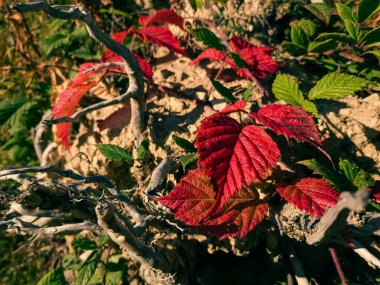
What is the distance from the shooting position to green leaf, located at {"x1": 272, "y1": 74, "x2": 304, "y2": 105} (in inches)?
44.1

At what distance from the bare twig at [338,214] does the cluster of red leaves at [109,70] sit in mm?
929

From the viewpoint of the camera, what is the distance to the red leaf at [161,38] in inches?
60.7

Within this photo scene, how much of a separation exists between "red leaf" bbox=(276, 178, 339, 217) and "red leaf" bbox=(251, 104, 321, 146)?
13 cm

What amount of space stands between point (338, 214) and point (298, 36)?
0.87 metres

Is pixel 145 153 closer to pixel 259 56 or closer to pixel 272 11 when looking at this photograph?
pixel 259 56

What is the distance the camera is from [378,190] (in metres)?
1.05

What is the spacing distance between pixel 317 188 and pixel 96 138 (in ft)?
3.29

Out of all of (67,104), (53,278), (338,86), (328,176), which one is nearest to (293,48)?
(338,86)

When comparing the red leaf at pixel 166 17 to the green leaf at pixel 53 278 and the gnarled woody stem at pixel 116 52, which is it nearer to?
the gnarled woody stem at pixel 116 52

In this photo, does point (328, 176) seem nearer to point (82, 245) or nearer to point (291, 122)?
point (291, 122)

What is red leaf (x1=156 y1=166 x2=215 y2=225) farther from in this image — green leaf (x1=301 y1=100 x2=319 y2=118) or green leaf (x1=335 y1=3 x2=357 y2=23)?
green leaf (x1=335 y1=3 x2=357 y2=23)

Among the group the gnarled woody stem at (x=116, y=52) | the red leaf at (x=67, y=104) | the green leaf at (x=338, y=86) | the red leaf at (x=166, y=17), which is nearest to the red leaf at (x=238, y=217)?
the green leaf at (x=338, y=86)

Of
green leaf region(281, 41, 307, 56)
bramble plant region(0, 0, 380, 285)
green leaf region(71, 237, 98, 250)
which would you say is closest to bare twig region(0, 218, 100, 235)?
bramble plant region(0, 0, 380, 285)

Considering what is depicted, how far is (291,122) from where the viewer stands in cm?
100
